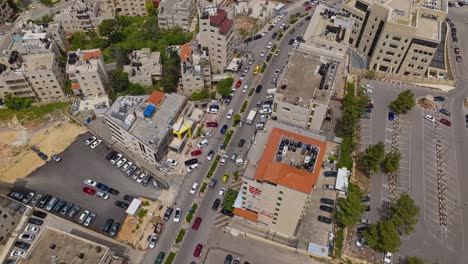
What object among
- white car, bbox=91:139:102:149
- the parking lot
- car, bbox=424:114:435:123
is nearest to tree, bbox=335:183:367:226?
car, bbox=424:114:435:123

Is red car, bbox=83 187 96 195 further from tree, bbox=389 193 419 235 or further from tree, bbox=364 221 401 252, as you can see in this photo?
tree, bbox=389 193 419 235

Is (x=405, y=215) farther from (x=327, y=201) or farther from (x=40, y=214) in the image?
(x=40, y=214)

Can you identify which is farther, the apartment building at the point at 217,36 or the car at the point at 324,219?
the apartment building at the point at 217,36

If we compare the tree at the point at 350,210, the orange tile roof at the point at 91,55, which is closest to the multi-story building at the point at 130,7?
the orange tile roof at the point at 91,55

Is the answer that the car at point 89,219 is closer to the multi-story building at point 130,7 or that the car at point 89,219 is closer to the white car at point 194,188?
the white car at point 194,188

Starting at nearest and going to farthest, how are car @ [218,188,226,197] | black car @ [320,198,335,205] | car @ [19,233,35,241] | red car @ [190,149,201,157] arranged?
car @ [19,233,35,241], black car @ [320,198,335,205], car @ [218,188,226,197], red car @ [190,149,201,157]
